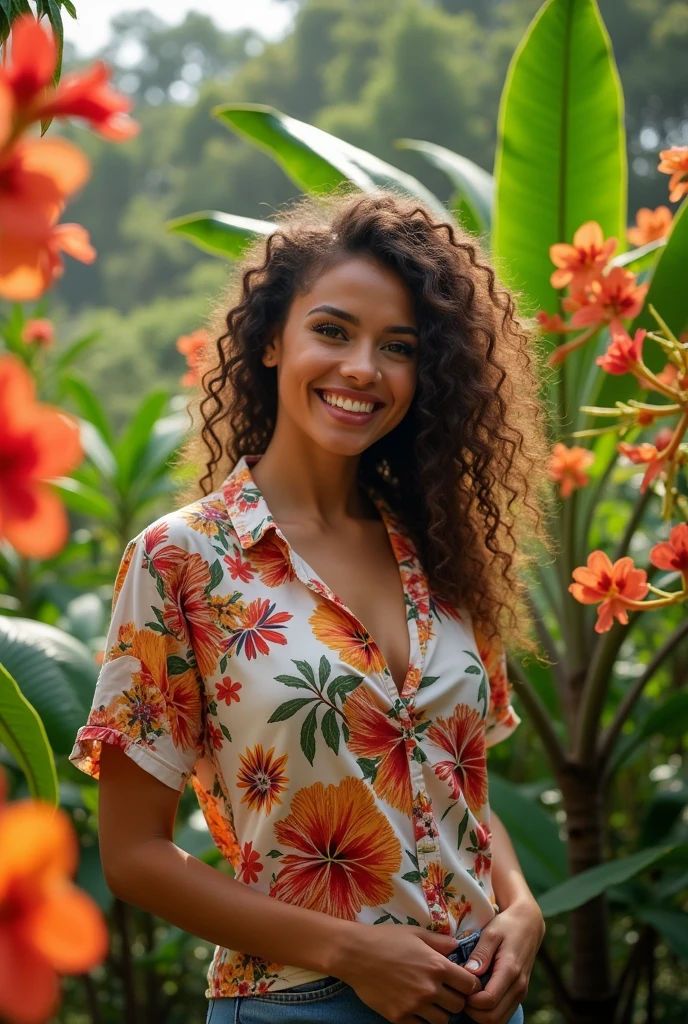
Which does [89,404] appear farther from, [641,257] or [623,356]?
[623,356]

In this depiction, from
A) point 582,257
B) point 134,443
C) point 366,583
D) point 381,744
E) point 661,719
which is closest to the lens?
point 381,744

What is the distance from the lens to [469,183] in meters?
1.94

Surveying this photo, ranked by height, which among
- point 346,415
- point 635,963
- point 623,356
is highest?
point 623,356

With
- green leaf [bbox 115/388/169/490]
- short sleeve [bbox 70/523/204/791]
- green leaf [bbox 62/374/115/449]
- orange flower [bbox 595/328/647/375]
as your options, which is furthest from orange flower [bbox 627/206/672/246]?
green leaf [bbox 62/374/115/449]

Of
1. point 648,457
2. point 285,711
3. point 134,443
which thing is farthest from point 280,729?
point 134,443

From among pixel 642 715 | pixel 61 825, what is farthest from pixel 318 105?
pixel 61 825

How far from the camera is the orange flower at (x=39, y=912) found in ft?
0.80

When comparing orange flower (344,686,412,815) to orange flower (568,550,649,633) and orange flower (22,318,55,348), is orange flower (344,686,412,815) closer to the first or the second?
orange flower (568,550,649,633)

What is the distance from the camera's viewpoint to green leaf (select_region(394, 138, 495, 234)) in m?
1.86

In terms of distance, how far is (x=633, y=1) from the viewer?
12.5m

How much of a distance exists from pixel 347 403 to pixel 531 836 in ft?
3.36

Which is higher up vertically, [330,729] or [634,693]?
[330,729]

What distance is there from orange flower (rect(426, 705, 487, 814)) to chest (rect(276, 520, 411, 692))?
0.06 metres

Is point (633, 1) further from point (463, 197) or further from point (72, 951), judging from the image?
point (72, 951)
